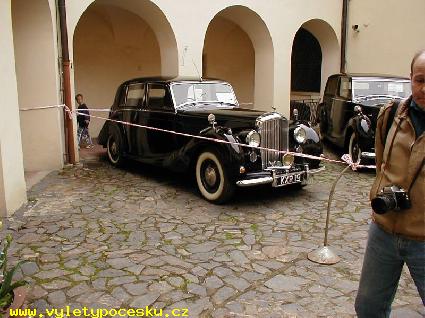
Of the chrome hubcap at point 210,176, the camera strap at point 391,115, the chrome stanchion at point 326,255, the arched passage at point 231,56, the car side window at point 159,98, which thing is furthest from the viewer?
the arched passage at point 231,56

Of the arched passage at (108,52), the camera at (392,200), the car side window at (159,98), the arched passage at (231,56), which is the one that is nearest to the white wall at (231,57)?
the arched passage at (231,56)

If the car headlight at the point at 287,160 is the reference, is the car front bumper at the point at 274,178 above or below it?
below

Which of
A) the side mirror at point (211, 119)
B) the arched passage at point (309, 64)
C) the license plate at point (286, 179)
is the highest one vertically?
the arched passage at point (309, 64)

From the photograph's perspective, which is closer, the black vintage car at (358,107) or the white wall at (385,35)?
the black vintage car at (358,107)

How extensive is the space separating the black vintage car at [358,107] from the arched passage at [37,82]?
5288 millimetres

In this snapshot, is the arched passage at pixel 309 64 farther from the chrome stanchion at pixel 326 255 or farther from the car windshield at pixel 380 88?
the chrome stanchion at pixel 326 255

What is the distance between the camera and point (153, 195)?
245 inches

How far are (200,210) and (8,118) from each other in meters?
2.61

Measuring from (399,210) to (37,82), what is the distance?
6.79 meters

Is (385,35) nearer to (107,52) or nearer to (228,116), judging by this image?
(107,52)

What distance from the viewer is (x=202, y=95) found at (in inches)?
270

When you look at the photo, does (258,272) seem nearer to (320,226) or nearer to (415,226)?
(320,226)

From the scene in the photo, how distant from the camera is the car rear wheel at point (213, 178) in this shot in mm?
5520

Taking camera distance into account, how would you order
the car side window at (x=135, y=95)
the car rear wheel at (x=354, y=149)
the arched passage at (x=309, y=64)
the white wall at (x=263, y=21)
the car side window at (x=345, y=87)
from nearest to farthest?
1. the car side window at (x=135, y=95)
2. the car rear wheel at (x=354, y=149)
3. the car side window at (x=345, y=87)
4. the white wall at (x=263, y=21)
5. the arched passage at (x=309, y=64)
